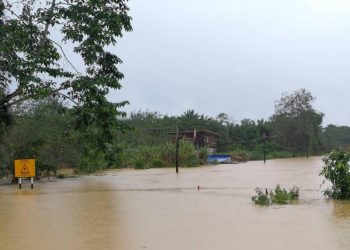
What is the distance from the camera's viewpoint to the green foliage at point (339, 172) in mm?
14461

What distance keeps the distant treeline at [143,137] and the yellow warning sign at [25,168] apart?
1447 mm

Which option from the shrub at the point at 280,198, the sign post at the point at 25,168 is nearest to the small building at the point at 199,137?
the sign post at the point at 25,168

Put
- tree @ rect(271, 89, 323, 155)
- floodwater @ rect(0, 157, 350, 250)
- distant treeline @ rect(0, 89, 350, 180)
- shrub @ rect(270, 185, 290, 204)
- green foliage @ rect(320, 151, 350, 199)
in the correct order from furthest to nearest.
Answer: tree @ rect(271, 89, 323, 155), distant treeline @ rect(0, 89, 350, 180), green foliage @ rect(320, 151, 350, 199), shrub @ rect(270, 185, 290, 204), floodwater @ rect(0, 157, 350, 250)

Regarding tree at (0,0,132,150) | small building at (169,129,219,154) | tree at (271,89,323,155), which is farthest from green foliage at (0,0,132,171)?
tree at (271,89,323,155)

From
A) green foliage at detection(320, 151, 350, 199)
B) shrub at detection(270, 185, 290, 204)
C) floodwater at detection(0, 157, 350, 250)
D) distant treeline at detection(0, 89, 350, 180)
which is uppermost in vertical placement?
distant treeline at detection(0, 89, 350, 180)

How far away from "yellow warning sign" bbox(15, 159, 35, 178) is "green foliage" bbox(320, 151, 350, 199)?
37.4 feet

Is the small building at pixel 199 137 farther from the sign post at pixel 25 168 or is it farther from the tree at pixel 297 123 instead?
the sign post at pixel 25 168

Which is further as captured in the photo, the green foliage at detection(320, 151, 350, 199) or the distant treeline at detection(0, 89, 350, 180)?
the distant treeline at detection(0, 89, 350, 180)

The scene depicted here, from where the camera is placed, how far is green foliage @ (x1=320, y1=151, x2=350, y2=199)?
47.4ft

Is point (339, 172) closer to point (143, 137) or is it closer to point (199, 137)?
point (143, 137)

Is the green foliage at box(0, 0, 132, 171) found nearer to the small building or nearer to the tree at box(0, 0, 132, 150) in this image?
the tree at box(0, 0, 132, 150)

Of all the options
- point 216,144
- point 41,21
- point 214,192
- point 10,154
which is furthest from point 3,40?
point 216,144

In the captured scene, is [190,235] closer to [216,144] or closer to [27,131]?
[27,131]

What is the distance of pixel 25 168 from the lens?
20438 mm
